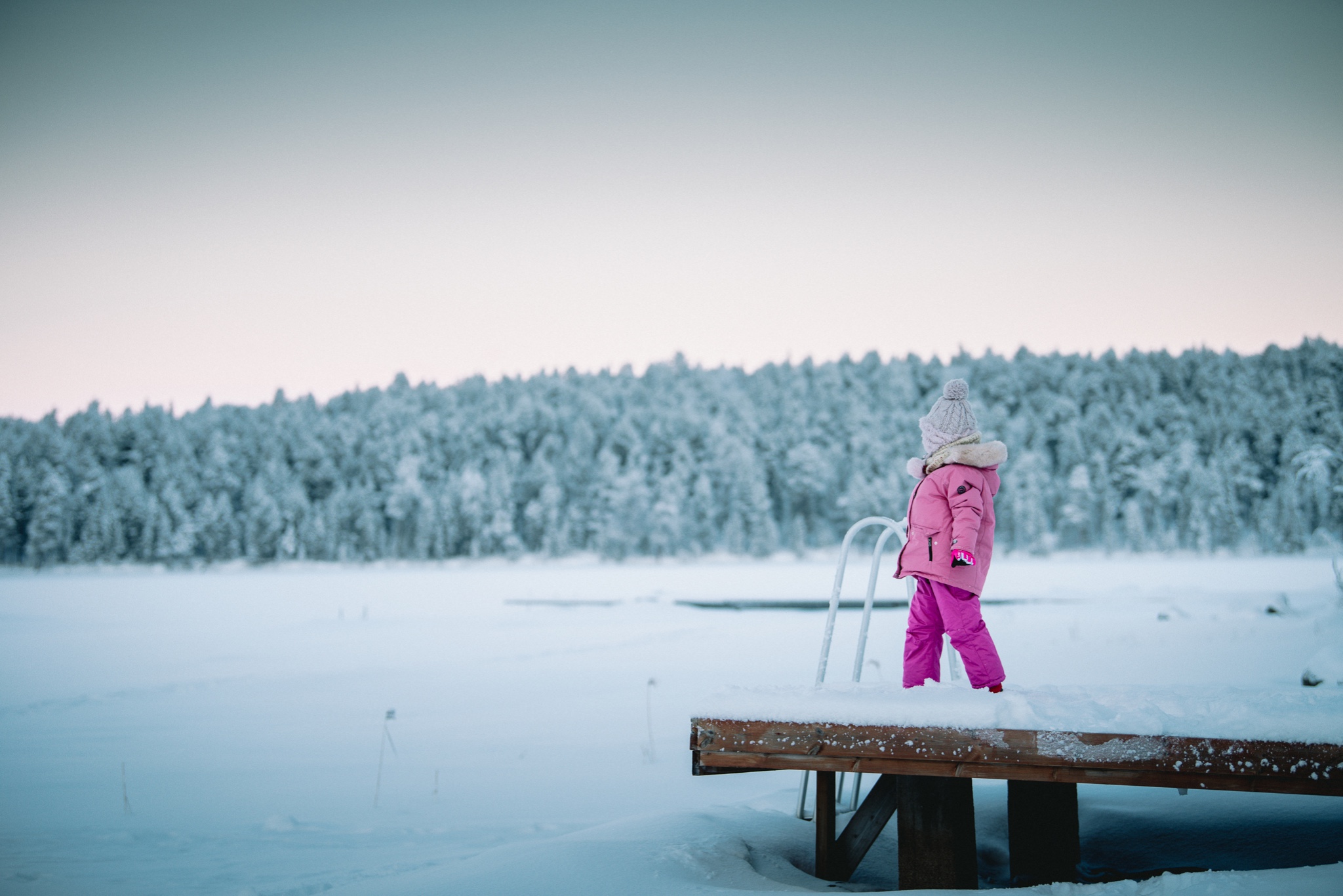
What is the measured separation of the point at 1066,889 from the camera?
2654 mm

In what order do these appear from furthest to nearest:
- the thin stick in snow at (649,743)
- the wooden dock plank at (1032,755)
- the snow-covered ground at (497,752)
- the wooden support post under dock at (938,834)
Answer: the thin stick in snow at (649,743)
the snow-covered ground at (497,752)
the wooden support post under dock at (938,834)
the wooden dock plank at (1032,755)

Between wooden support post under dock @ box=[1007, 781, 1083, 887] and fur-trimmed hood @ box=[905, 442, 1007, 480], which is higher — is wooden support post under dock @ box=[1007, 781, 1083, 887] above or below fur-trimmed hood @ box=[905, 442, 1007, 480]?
below

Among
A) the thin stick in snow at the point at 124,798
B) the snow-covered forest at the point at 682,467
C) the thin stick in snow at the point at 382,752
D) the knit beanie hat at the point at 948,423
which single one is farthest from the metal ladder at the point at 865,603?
the snow-covered forest at the point at 682,467

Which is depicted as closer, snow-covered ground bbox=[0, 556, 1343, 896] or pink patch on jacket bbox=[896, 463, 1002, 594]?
snow-covered ground bbox=[0, 556, 1343, 896]

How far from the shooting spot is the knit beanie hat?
4246 mm

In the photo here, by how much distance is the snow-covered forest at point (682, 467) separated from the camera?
→ 59.5m

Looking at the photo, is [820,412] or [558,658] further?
[820,412]

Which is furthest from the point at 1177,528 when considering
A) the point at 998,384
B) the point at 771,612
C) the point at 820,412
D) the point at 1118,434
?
the point at 771,612

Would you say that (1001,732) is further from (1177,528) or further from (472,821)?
(1177,528)

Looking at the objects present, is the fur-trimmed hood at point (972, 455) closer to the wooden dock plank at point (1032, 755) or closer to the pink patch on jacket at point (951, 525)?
the pink patch on jacket at point (951, 525)

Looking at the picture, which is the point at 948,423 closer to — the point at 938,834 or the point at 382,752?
the point at 938,834

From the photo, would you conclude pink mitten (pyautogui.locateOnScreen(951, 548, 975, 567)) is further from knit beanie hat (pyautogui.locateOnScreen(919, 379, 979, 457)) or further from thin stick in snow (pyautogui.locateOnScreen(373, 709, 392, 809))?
thin stick in snow (pyautogui.locateOnScreen(373, 709, 392, 809))

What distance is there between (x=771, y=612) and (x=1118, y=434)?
2203 inches

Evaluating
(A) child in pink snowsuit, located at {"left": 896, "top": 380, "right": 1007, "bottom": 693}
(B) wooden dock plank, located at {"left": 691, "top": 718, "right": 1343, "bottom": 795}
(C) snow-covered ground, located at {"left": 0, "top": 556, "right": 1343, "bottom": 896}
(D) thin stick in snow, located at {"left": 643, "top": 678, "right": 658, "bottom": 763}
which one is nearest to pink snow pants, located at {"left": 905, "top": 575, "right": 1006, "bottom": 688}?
(A) child in pink snowsuit, located at {"left": 896, "top": 380, "right": 1007, "bottom": 693}
